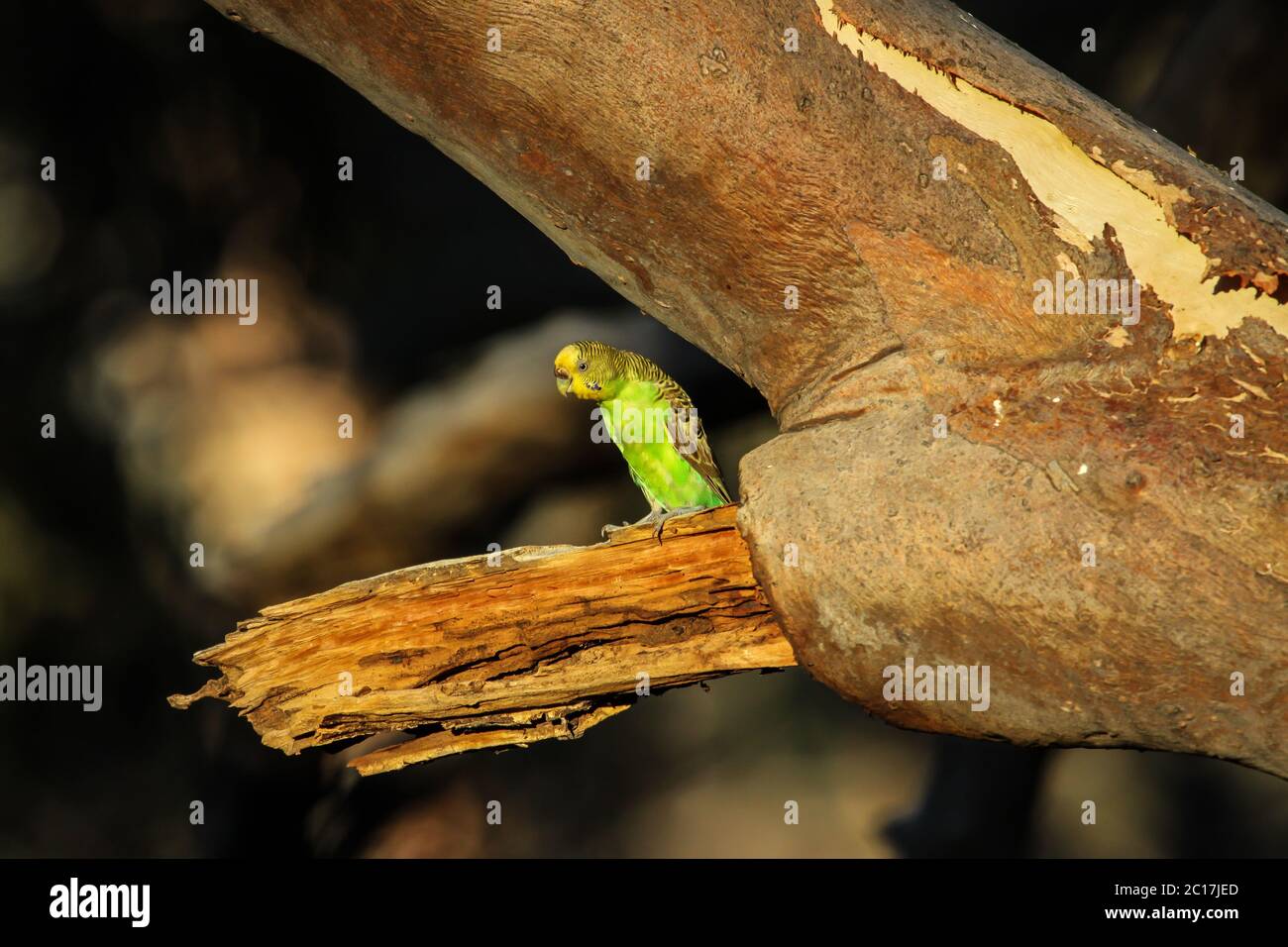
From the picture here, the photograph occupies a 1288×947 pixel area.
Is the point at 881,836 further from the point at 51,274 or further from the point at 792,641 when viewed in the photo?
the point at 51,274

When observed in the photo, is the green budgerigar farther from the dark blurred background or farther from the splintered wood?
the dark blurred background

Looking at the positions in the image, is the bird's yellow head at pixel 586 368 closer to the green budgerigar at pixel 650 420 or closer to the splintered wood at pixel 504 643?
the green budgerigar at pixel 650 420

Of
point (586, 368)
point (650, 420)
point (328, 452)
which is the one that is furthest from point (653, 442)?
point (328, 452)

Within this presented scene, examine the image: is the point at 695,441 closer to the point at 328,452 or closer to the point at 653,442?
the point at 653,442

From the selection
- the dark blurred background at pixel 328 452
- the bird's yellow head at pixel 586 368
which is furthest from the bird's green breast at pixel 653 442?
the dark blurred background at pixel 328 452

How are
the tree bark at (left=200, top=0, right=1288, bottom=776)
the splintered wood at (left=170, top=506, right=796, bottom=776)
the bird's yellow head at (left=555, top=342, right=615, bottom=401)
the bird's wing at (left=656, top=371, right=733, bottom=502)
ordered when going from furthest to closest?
the bird's wing at (left=656, top=371, right=733, bottom=502)
the bird's yellow head at (left=555, top=342, right=615, bottom=401)
the splintered wood at (left=170, top=506, right=796, bottom=776)
the tree bark at (left=200, top=0, right=1288, bottom=776)

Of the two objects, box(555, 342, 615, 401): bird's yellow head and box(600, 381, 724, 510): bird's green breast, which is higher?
box(555, 342, 615, 401): bird's yellow head

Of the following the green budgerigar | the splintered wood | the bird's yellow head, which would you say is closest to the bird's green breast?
the green budgerigar
